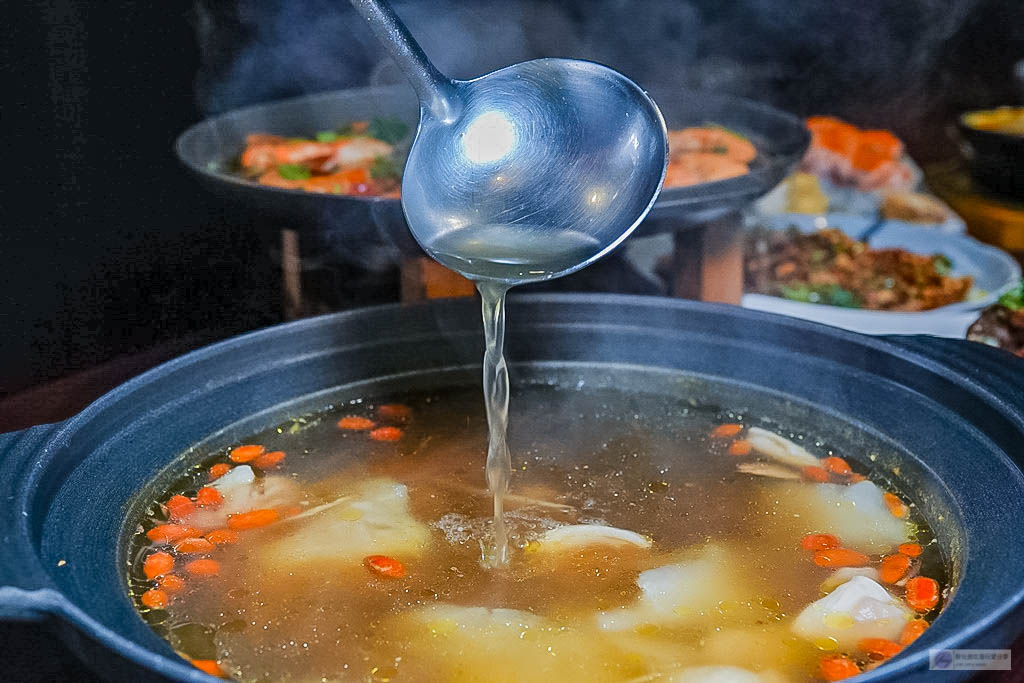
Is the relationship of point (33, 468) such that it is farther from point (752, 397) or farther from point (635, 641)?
point (752, 397)

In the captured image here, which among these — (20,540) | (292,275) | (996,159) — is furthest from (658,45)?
(20,540)

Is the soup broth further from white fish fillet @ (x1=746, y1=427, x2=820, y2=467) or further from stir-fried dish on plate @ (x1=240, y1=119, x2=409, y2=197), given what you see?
stir-fried dish on plate @ (x1=240, y1=119, x2=409, y2=197)

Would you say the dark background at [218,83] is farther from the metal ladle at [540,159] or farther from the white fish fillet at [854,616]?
the white fish fillet at [854,616]

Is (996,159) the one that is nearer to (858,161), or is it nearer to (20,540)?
(858,161)

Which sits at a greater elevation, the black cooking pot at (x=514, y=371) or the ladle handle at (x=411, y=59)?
the ladle handle at (x=411, y=59)

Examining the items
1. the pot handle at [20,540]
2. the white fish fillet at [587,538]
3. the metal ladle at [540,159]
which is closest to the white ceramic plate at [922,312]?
the metal ladle at [540,159]

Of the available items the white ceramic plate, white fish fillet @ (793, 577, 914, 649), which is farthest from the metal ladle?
the white ceramic plate
